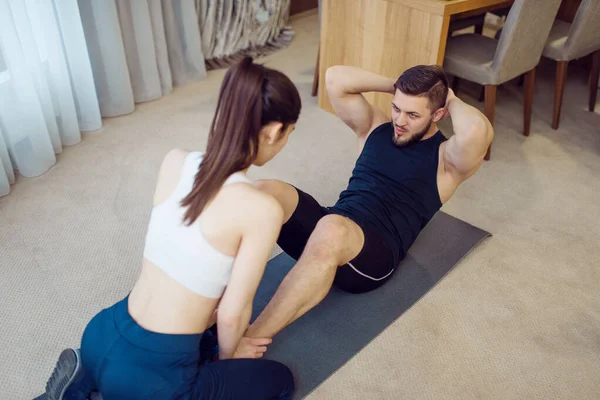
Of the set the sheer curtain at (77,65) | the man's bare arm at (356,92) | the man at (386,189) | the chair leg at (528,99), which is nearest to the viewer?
the man at (386,189)

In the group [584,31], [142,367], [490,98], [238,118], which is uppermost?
[238,118]

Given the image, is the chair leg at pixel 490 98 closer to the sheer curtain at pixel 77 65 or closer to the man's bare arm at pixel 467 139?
the man's bare arm at pixel 467 139

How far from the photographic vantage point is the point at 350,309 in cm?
175

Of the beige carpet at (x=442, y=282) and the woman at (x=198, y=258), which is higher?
the woman at (x=198, y=258)

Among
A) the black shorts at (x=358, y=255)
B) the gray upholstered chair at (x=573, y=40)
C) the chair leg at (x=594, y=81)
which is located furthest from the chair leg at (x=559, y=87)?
the black shorts at (x=358, y=255)

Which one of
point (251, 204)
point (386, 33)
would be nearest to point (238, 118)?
point (251, 204)

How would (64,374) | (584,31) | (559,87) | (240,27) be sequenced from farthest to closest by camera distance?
1. (240,27)
2. (559,87)
3. (584,31)
4. (64,374)

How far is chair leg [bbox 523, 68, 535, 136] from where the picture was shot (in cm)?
270

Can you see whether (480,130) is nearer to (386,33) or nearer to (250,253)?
(250,253)

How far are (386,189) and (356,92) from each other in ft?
1.24

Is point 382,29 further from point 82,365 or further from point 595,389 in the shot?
point 82,365

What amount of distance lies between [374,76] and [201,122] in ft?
4.08

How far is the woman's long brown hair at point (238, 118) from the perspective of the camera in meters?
1.11

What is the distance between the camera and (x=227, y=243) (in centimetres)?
113
